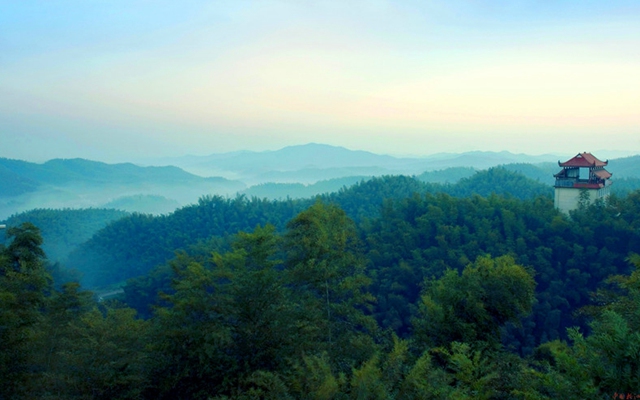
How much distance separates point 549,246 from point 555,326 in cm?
666

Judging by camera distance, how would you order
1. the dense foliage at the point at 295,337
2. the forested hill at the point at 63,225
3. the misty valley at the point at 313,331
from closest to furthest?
1. the dense foliage at the point at 295,337
2. the misty valley at the point at 313,331
3. the forested hill at the point at 63,225

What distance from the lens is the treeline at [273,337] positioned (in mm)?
8289

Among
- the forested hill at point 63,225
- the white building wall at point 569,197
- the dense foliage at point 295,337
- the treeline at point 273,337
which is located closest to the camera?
the dense foliage at point 295,337

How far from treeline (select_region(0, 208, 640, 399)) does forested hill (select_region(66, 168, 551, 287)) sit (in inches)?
1653

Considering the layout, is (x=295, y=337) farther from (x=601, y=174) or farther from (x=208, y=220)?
(x=208, y=220)

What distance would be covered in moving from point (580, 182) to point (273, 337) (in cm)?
2744

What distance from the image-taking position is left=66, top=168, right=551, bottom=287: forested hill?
59000 millimetres

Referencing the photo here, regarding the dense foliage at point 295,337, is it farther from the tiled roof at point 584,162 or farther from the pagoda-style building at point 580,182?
the pagoda-style building at point 580,182

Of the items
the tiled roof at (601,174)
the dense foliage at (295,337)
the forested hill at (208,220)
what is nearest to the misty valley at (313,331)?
the dense foliage at (295,337)

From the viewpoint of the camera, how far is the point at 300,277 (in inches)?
464

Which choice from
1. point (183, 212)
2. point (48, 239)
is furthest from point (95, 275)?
point (48, 239)

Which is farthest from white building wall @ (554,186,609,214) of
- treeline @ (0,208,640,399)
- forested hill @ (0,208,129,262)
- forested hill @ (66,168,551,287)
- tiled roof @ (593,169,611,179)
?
forested hill @ (0,208,129,262)

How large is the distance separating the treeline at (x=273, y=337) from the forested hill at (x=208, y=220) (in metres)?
42.0

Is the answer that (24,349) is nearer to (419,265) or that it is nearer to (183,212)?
(419,265)
